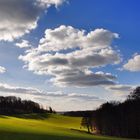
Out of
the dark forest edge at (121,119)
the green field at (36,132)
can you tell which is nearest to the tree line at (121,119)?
the dark forest edge at (121,119)

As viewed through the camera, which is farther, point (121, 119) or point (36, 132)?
point (121, 119)

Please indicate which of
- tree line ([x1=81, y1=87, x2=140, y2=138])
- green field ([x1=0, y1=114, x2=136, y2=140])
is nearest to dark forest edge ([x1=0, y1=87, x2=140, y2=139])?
tree line ([x1=81, y1=87, x2=140, y2=138])

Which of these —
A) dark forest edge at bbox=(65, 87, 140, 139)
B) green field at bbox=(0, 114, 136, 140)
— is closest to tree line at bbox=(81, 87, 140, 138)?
dark forest edge at bbox=(65, 87, 140, 139)

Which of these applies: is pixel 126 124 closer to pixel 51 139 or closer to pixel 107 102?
pixel 107 102

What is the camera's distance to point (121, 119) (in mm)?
113375

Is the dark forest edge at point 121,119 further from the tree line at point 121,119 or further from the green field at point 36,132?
the green field at point 36,132

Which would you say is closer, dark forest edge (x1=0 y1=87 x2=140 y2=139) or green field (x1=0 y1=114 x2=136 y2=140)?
green field (x1=0 y1=114 x2=136 y2=140)

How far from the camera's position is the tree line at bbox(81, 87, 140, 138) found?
107 metres

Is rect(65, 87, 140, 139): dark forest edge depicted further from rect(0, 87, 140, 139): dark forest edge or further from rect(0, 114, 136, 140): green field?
rect(0, 114, 136, 140): green field

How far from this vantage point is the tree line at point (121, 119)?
4208 inches

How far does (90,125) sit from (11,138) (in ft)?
299

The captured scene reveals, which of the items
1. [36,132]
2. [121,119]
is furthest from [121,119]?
[36,132]

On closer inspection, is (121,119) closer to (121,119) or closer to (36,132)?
(121,119)

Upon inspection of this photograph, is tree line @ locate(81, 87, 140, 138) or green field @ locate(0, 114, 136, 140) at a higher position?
tree line @ locate(81, 87, 140, 138)
